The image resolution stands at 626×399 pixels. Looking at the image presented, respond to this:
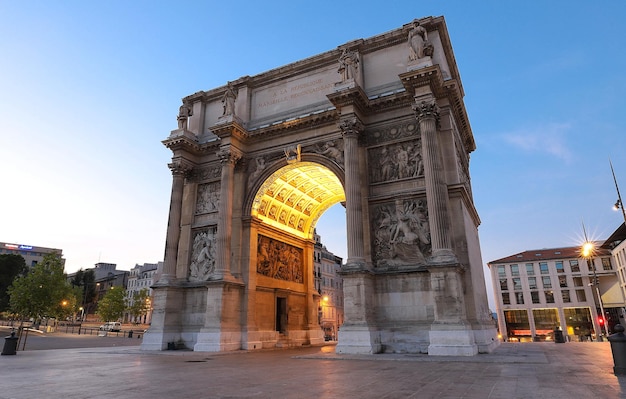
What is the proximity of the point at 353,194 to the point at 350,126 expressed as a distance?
3508 mm

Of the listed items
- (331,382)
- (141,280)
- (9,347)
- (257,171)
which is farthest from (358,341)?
(141,280)

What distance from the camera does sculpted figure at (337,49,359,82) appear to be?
21.4 meters

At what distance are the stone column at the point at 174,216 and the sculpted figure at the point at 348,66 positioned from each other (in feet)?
37.0

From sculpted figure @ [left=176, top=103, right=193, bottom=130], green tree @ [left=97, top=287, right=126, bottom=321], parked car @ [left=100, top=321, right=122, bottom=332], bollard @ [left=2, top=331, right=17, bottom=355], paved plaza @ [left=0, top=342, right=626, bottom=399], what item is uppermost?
sculpted figure @ [left=176, top=103, right=193, bottom=130]

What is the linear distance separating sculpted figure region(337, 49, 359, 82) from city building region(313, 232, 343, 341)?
137ft

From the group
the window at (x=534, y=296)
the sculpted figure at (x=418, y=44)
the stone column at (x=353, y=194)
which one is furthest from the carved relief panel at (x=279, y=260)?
the window at (x=534, y=296)

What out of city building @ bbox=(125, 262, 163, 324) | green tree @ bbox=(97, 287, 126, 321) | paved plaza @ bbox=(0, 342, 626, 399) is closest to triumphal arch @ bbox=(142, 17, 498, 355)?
paved plaza @ bbox=(0, 342, 626, 399)

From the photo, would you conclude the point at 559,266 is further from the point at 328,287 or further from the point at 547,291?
the point at 328,287

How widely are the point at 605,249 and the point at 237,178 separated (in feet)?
224

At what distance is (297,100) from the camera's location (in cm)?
2494

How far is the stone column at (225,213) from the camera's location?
2214 centimetres

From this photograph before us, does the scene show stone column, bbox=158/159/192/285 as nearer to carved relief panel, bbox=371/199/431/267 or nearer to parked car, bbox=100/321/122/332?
carved relief panel, bbox=371/199/431/267

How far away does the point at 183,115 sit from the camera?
26.7 metres

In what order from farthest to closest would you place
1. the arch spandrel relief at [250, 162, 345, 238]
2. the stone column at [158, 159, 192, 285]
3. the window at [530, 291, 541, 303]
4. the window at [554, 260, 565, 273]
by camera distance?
1. the window at [554, 260, 565, 273]
2. the window at [530, 291, 541, 303]
3. the arch spandrel relief at [250, 162, 345, 238]
4. the stone column at [158, 159, 192, 285]
